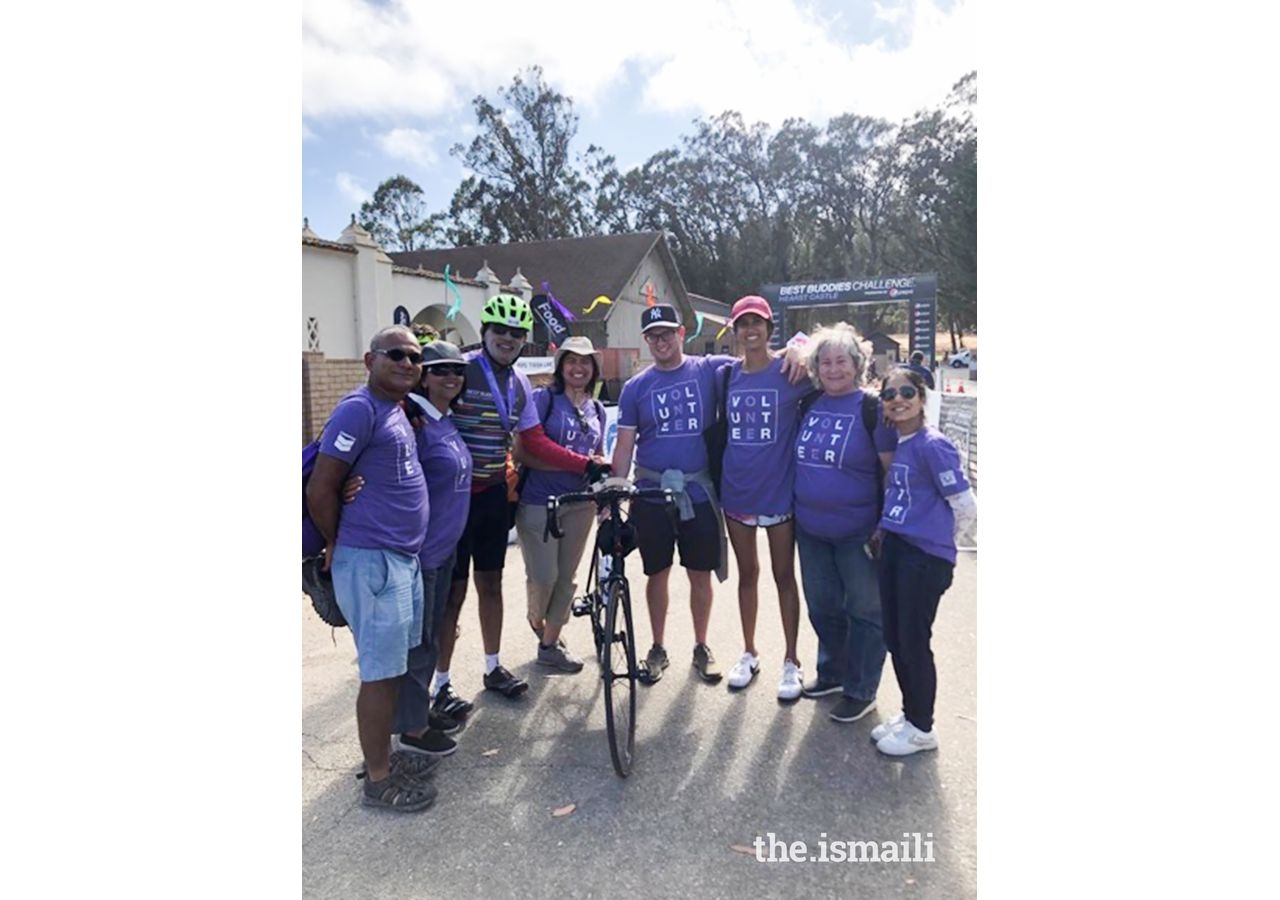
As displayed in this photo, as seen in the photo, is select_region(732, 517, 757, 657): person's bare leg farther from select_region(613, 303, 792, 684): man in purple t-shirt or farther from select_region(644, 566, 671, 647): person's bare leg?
select_region(644, 566, 671, 647): person's bare leg

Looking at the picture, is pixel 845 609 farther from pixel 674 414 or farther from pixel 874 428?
pixel 674 414

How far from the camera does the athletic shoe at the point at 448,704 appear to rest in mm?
3193

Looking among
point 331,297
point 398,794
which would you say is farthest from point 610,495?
point 331,297

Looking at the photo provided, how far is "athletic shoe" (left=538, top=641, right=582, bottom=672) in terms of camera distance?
3724 mm

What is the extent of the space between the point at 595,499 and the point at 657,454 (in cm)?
62

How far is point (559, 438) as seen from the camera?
138 inches

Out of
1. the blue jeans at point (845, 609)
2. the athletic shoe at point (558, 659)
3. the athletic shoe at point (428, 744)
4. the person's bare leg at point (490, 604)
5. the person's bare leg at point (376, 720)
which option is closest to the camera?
the person's bare leg at point (376, 720)

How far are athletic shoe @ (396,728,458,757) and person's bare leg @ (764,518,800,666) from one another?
5.58ft

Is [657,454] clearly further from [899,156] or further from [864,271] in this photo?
[864,271]

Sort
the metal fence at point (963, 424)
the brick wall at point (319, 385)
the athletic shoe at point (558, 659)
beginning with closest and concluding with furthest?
the athletic shoe at point (558, 659) → the metal fence at point (963, 424) → the brick wall at point (319, 385)

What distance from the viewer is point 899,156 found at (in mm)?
8906

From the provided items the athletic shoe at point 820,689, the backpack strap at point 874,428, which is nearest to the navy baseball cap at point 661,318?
the backpack strap at point 874,428

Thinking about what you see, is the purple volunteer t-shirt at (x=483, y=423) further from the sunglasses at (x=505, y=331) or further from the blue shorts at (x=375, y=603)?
the blue shorts at (x=375, y=603)

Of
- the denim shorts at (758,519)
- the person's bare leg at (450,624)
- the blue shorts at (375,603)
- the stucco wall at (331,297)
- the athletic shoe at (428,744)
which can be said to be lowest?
the athletic shoe at (428,744)
